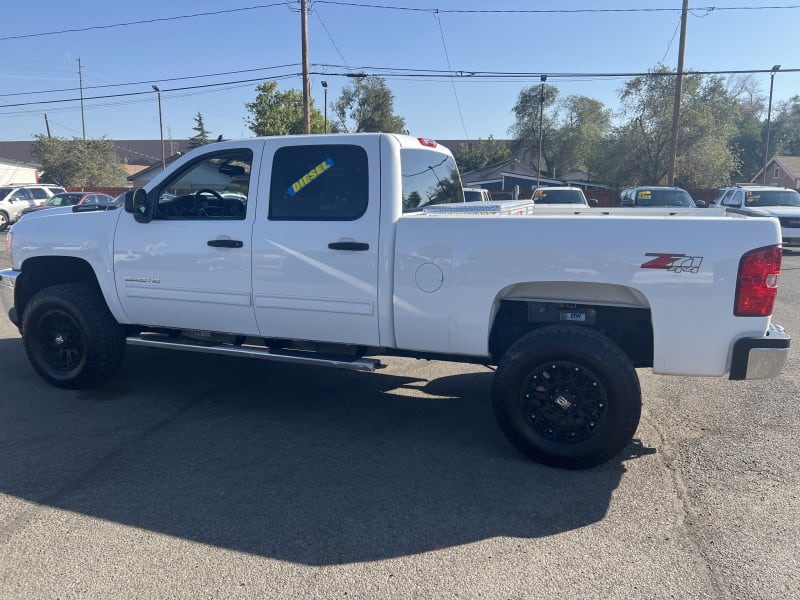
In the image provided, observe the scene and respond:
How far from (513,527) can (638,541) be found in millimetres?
642

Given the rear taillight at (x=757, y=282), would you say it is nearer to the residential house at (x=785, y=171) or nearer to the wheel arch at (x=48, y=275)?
the wheel arch at (x=48, y=275)

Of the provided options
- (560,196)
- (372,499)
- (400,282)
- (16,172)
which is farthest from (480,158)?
(372,499)

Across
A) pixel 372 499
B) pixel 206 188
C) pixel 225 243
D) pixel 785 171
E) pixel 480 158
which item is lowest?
pixel 372 499

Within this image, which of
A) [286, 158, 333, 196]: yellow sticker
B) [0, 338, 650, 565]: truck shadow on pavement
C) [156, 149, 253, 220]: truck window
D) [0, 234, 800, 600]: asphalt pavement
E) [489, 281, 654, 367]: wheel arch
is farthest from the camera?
[156, 149, 253, 220]: truck window

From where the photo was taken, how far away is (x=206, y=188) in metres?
5.22

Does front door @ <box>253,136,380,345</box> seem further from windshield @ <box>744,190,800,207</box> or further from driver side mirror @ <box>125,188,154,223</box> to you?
windshield @ <box>744,190,800,207</box>

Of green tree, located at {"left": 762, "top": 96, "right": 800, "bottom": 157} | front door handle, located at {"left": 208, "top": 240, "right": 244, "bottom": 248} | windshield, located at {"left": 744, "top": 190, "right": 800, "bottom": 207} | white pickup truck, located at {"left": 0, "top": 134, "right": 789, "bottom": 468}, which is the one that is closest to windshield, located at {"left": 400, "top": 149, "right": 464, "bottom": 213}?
white pickup truck, located at {"left": 0, "top": 134, "right": 789, "bottom": 468}

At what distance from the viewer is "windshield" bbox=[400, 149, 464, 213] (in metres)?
4.81

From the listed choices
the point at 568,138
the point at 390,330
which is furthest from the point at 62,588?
the point at 568,138

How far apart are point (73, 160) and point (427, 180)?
5351cm

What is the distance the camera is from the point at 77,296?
17.8 ft

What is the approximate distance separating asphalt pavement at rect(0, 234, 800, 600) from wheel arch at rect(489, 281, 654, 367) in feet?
2.44

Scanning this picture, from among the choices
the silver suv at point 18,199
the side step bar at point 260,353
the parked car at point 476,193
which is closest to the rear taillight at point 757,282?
Result: the side step bar at point 260,353

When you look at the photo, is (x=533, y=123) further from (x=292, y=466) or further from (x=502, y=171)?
(x=292, y=466)
